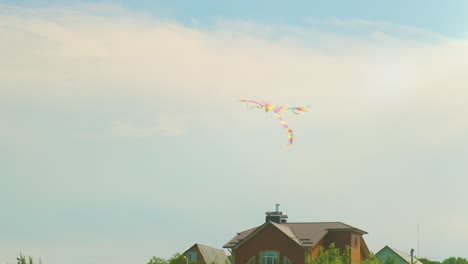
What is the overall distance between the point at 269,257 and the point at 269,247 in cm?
92

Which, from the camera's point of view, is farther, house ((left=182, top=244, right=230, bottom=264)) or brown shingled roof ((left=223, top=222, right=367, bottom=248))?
house ((left=182, top=244, right=230, bottom=264))

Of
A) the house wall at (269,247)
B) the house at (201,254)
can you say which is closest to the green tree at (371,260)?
the house wall at (269,247)

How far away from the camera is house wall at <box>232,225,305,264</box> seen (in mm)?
77938

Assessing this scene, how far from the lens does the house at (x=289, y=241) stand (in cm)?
7806

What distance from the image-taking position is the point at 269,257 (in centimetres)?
7856

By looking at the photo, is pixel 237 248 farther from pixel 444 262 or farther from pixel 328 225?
pixel 444 262

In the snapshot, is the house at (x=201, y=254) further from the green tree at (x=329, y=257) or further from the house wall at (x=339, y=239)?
the green tree at (x=329, y=257)

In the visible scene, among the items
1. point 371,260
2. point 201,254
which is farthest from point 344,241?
point 201,254

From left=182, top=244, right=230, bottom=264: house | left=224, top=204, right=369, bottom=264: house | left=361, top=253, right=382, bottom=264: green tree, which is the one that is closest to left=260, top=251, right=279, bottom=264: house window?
left=224, top=204, right=369, bottom=264: house

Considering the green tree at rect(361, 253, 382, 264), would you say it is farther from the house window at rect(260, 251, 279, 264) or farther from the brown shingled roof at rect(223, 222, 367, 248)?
the house window at rect(260, 251, 279, 264)

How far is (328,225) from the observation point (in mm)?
82688

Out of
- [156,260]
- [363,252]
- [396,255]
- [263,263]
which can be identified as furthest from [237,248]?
[396,255]

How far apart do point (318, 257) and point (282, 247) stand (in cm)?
337

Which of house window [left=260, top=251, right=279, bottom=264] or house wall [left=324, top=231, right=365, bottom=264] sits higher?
house wall [left=324, top=231, right=365, bottom=264]
